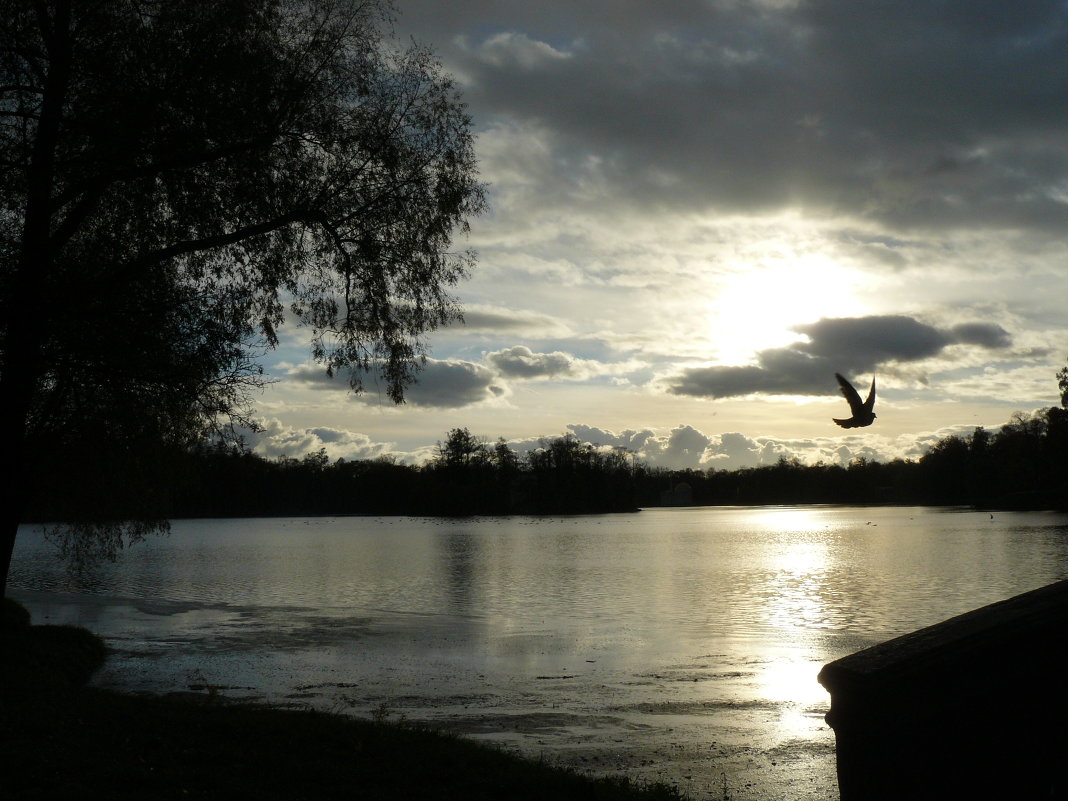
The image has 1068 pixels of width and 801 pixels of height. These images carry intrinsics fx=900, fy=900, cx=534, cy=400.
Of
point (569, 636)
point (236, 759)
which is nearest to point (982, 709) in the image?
point (236, 759)

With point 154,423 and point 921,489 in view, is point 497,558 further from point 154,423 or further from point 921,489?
point 921,489

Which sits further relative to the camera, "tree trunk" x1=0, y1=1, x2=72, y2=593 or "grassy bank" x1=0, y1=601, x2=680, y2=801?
"tree trunk" x1=0, y1=1, x2=72, y2=593

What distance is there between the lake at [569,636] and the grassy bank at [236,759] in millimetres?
2583

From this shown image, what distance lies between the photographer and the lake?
1332 cm

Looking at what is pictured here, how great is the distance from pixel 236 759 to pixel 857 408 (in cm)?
894

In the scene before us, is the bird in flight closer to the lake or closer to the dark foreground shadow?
the lake

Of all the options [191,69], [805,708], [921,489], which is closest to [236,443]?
[191,69]

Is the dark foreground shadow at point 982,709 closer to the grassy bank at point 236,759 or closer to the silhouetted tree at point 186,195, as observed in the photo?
the grassy bank at point 236,759

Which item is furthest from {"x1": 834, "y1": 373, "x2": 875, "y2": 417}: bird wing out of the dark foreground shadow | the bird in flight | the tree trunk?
the tree trunk

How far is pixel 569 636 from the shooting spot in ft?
82.1

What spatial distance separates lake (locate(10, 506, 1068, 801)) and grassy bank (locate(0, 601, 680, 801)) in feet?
8.48

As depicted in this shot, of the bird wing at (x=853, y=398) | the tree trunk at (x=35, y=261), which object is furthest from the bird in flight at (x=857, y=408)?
the tree trunk at (x=35, y=261)

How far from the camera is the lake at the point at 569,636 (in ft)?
43.7

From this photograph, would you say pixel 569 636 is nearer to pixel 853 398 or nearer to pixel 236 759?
pixel 853 398
